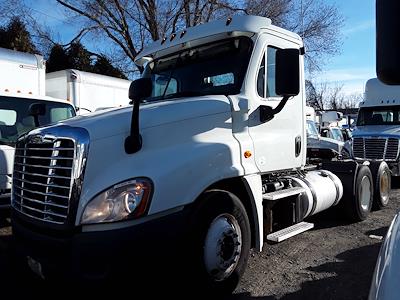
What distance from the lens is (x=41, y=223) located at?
355 cm

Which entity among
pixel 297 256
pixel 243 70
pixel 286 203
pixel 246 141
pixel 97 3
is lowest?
pixel 297 256

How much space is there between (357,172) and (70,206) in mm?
5580

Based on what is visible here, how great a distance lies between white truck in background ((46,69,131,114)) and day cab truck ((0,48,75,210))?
4.39 ft

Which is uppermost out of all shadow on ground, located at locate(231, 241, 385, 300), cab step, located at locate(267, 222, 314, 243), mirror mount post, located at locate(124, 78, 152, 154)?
mirror mount post, located at locate(124, 78, 152, 154)

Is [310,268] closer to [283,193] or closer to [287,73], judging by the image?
[283,193]

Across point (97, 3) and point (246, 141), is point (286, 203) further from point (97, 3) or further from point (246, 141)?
point (97, 3)

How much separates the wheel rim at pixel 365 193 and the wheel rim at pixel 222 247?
440cm

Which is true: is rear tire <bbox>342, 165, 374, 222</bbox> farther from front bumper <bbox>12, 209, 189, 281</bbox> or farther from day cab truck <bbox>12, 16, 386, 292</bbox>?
front bumper <bbox>12, 209, 189, 281</bbox>

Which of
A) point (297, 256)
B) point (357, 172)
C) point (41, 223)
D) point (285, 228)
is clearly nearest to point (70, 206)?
point (41, 223)

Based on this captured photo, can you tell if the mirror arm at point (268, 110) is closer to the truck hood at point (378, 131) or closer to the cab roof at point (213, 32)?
the cab roof at point (213, 32)

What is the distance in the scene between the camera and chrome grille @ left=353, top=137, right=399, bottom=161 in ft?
41.6

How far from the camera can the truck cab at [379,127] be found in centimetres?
1273

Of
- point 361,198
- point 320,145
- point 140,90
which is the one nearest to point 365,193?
point 361,198

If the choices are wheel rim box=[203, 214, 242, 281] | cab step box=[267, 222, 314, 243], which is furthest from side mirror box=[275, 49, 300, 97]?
cab step box=[267, 222, 314, 243]
